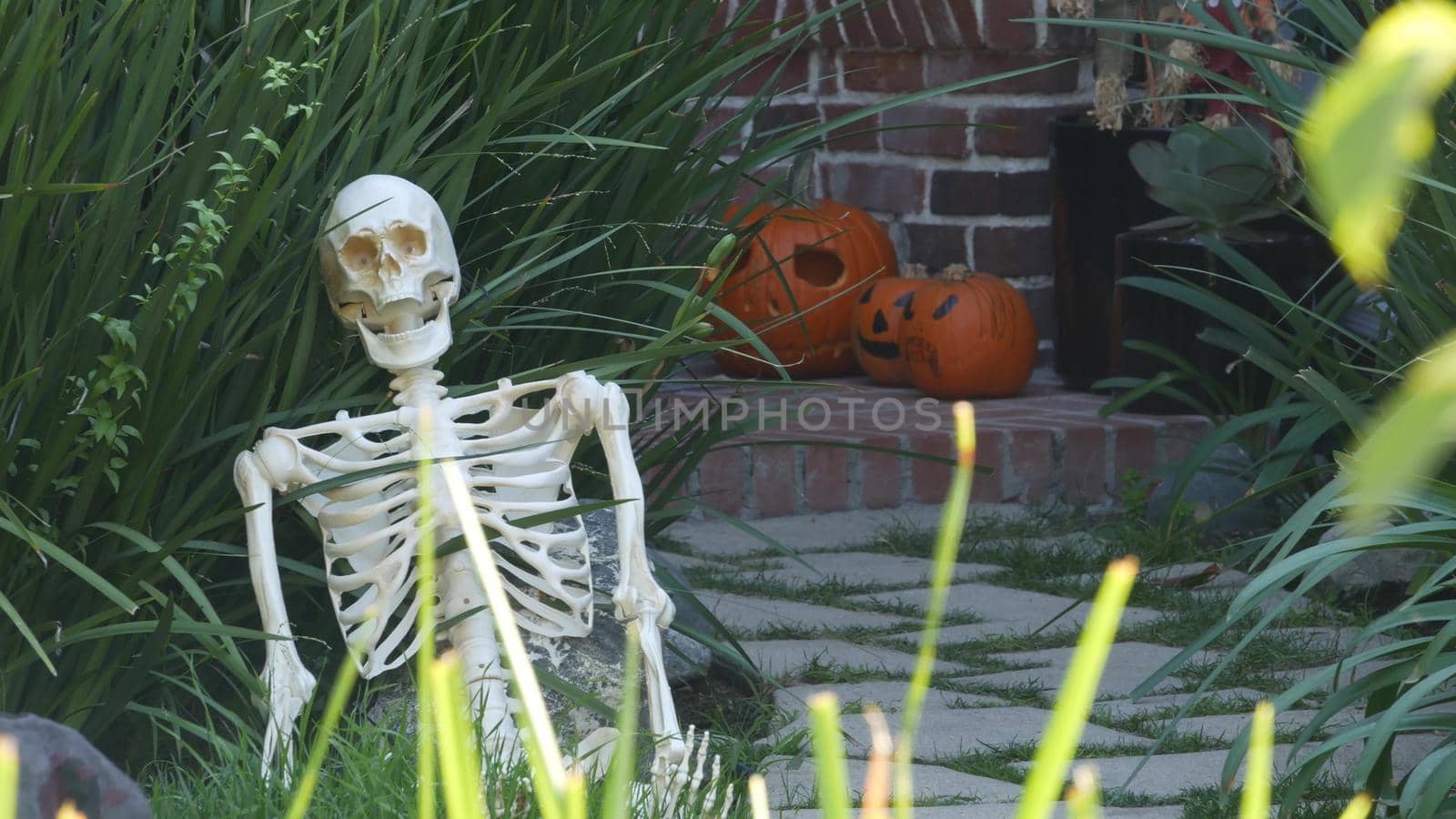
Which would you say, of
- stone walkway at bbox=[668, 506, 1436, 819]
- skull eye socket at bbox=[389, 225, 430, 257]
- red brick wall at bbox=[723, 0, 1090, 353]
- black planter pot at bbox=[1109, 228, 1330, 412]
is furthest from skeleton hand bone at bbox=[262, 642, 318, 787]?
red brick wall at bbox=[723, 0, 1090, 353]

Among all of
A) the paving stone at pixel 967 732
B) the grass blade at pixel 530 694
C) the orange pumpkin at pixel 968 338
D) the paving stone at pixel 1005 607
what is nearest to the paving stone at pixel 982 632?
the paving stone at pixel 1005 607

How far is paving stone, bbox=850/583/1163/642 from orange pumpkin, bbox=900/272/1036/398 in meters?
1.02

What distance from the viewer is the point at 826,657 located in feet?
9.02

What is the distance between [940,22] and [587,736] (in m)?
3.20

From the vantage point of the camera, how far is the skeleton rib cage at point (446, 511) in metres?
1.71

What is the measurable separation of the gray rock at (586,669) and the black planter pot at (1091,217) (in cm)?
231

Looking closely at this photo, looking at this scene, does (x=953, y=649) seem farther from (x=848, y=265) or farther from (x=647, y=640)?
(x=848, y=265)

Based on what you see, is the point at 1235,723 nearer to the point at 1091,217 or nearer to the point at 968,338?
the point at 968,338

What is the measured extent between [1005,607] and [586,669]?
4.79ft

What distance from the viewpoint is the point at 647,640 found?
171cm

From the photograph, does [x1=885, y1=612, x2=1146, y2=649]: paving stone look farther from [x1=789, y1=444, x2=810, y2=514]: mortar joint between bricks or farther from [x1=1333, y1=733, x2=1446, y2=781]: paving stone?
[x1=789, y1=444, x2=810, y2=514]: mortar joint between bricks

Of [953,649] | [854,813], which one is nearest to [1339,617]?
[953,649]

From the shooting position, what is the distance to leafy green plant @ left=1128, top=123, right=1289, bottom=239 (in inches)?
147

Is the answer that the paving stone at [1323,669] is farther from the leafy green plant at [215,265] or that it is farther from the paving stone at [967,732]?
the leafy green plant at [215,265]
